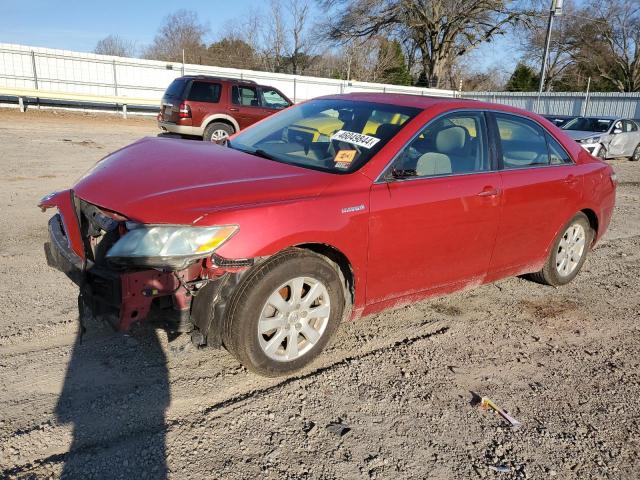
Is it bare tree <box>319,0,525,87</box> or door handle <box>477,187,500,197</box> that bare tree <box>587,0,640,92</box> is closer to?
bare tree <box>319,0,525,87</box>

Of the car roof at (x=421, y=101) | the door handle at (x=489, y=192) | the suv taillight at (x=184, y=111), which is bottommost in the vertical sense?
the door handle at (x=489, y=192)

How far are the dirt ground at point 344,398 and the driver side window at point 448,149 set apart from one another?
4.11 ft

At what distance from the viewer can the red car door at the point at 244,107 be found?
1388 centimetres

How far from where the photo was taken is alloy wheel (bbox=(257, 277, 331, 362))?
3076 millimetres

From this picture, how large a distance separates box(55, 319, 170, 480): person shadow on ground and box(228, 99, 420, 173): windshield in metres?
1.62

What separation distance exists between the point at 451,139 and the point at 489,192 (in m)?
0.49

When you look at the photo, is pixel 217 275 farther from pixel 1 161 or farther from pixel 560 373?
pixel 1 161

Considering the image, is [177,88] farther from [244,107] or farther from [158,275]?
[158,275]

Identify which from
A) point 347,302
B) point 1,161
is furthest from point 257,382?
point 1,161

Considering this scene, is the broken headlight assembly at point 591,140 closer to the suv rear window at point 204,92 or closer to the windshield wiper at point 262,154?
the suv rear window at point 204,92

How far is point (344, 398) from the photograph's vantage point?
3082 millimetres

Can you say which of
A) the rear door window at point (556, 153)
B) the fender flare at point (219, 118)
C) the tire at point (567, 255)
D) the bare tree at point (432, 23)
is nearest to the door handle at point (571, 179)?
the rear door window at point (556, 153)

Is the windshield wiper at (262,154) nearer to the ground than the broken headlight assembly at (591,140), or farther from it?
farther from it

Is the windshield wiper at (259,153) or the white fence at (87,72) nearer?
the windshield wiper at (259,153)
